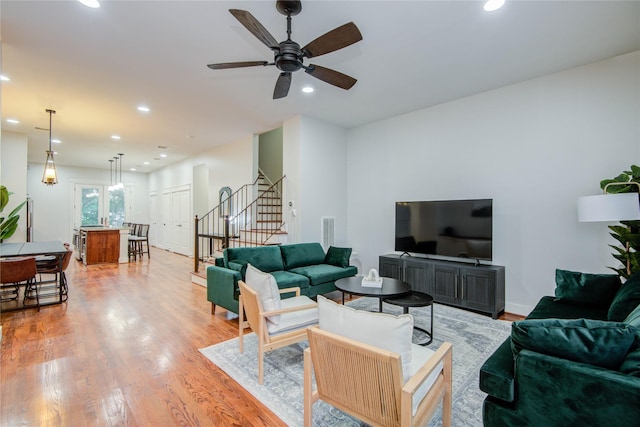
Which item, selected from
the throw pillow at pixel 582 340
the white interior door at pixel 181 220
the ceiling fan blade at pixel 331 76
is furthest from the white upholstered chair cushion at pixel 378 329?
the white interior door at pixel 181 220

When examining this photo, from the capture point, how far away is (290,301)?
121 inches

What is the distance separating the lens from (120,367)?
2.68m

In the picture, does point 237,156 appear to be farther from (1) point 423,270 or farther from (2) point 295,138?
(1) point 423,270

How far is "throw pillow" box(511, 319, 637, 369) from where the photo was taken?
1334 mm

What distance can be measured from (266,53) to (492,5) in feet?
7.40

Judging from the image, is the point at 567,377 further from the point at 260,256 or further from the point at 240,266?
the point at 260,256

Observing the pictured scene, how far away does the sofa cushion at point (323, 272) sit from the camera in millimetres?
4305

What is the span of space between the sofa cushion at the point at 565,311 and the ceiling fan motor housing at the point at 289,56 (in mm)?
3072

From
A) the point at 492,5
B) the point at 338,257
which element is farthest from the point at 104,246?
the point at 492,5

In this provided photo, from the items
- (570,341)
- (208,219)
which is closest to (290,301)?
(570,341)

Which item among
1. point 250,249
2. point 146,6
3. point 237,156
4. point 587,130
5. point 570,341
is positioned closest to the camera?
point 570,341

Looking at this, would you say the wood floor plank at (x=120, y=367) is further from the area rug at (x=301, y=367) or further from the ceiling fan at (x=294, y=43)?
the ceiling fan at (x=294, y=43)

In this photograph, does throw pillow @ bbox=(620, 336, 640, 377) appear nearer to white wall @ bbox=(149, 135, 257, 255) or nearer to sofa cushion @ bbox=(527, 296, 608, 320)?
sofa cushion @ bbox=(527, 296, 608, 320)

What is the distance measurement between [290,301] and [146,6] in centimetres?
303
